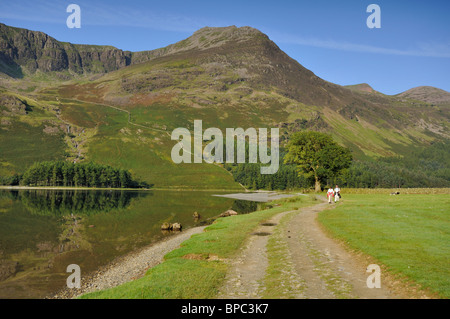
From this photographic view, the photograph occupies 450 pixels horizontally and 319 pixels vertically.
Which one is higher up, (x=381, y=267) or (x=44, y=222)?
(x=381, y=267)

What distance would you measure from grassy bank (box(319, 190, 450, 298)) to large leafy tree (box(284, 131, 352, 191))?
190ft

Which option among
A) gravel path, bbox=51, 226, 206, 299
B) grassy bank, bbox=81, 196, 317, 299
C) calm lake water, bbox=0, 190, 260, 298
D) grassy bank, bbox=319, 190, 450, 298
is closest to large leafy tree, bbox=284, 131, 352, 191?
calm lake water, bbox=0, 190, 260, 298

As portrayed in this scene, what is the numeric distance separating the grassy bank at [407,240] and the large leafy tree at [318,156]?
5790cm

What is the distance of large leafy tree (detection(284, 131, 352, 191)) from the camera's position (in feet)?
321

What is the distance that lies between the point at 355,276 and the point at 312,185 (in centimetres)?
10604

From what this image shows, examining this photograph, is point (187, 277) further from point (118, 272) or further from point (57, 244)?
point (57, 244)

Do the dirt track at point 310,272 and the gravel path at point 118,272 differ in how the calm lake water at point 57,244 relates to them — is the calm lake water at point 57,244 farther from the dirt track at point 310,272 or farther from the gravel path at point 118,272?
the dirt track at point 310,272

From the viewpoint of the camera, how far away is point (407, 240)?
78.0ft

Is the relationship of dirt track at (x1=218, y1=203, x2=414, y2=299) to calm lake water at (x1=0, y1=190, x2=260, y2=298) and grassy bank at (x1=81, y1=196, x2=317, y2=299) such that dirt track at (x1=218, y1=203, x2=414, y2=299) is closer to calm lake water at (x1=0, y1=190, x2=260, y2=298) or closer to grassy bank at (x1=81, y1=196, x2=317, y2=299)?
grassy bank at (x1=81, y1=196, x2=317, y2=299)

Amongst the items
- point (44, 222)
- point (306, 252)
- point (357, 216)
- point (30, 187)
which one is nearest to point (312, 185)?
point (357, 216)

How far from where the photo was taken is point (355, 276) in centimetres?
1761

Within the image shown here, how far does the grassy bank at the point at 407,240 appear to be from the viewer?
52.6 ft
